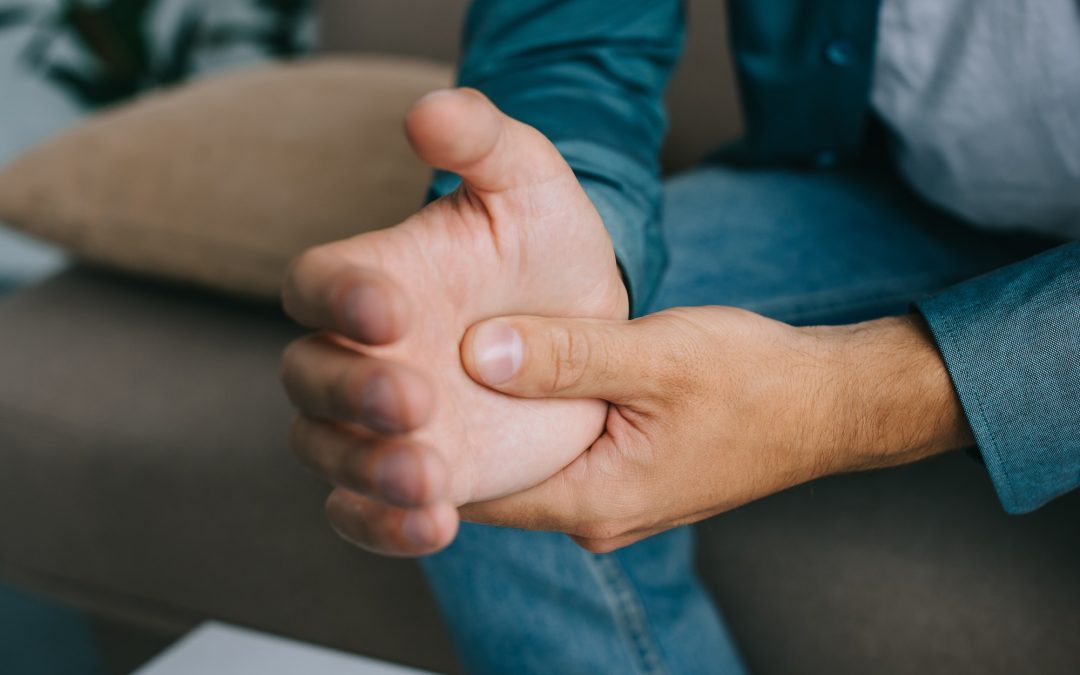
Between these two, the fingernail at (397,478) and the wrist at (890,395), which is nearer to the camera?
the fingernail at (397,478)

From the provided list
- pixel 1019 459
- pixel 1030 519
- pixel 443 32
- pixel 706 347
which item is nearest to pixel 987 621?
pixel 1030 519

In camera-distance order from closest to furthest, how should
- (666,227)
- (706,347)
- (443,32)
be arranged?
(706,347)
(666,227)
(443,32)

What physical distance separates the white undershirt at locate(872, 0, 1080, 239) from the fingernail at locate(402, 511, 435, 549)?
528mm

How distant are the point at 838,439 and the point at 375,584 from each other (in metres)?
0.46

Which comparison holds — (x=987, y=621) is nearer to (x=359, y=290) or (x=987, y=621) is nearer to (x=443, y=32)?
(x=359, y=290)

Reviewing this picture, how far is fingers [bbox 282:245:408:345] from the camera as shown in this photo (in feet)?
0.97

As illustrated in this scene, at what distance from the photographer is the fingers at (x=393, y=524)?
0.32 meters

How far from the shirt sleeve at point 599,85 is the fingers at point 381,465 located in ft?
0.63

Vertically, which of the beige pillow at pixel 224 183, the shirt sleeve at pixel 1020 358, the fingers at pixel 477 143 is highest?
the fingers at pixel 477 143

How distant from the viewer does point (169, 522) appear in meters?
0.81

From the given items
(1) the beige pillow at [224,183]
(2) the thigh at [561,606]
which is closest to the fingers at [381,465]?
(2) the thigh at [561,606]

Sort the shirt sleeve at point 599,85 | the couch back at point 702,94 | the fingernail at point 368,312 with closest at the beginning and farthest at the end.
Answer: the fingernail at point 368,312 < the shirt sleeve at point 599,85 < the couch back at point 702,94

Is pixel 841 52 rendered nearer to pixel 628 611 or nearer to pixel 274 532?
pixel 628 611

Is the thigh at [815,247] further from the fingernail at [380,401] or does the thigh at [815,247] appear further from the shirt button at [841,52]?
the fingernail at [380,401]
